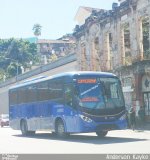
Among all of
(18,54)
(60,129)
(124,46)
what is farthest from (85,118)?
(18,54)

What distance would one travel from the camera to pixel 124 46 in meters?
38.0

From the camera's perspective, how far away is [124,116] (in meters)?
20.5

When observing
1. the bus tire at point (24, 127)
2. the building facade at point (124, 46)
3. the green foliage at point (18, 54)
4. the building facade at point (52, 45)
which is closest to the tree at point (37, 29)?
the building facade at point (52, 45)

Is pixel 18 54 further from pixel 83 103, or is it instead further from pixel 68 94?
pixel 83 103

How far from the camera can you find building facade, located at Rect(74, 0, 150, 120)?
34.2 meters

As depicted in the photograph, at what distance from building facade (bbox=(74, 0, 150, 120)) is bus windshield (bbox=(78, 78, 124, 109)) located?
12.8m

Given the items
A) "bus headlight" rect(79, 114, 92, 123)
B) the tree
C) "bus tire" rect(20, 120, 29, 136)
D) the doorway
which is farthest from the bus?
the tree

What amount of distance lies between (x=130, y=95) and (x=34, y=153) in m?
21.1

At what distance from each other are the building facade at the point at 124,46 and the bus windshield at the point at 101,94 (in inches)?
502

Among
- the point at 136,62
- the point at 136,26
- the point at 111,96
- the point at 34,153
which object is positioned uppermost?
the point at 136,26

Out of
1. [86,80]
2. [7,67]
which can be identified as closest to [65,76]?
[86,80]

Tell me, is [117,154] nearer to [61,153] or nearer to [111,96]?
[61,153]

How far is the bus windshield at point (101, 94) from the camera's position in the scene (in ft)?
65.5

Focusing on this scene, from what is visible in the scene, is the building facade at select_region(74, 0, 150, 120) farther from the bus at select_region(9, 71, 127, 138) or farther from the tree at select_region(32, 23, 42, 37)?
the tree at select_region(32, 23, 42, 37)
